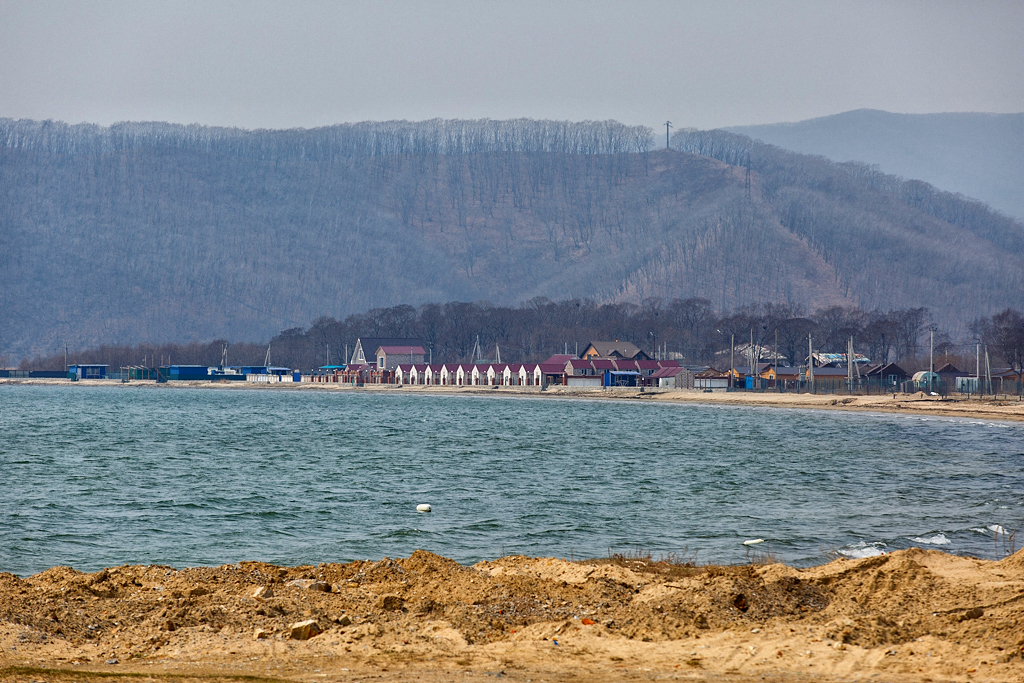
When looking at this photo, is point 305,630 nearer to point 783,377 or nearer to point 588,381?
point 783,377

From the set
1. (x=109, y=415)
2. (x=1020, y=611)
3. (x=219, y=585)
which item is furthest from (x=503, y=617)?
(x=109, y=415)

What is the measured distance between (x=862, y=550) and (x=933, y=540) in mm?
2492

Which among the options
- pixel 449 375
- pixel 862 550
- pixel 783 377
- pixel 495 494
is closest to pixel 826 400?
pixel 783 377

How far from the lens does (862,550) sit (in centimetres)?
2156

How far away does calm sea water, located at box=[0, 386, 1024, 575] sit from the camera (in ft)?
75.2

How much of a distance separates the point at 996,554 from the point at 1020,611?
8.75 meters

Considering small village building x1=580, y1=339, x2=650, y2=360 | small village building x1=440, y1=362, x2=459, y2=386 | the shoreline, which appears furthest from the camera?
small village building x1=440, y1=362, x2=459, y2=386

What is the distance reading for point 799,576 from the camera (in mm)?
16141

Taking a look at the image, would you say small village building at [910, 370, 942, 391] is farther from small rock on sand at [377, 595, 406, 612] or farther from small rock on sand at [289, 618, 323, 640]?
small rock on sand at [289, 618, 323, 640]

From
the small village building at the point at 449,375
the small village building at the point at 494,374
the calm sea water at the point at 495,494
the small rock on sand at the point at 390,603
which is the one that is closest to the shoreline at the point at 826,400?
the small village building at the point at 494,374

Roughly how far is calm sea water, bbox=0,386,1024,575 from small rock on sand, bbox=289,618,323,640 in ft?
25.8

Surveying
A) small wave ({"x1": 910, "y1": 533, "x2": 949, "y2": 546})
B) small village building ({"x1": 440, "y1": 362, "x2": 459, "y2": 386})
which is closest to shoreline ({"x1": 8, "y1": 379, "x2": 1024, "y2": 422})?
small village building ({"x1": 440, "y1": 362, "x2": 459, "y2": 386})

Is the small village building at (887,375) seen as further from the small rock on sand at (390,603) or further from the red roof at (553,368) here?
the small rock on sand at (390,603)

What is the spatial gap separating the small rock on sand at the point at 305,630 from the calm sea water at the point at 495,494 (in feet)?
25.8
